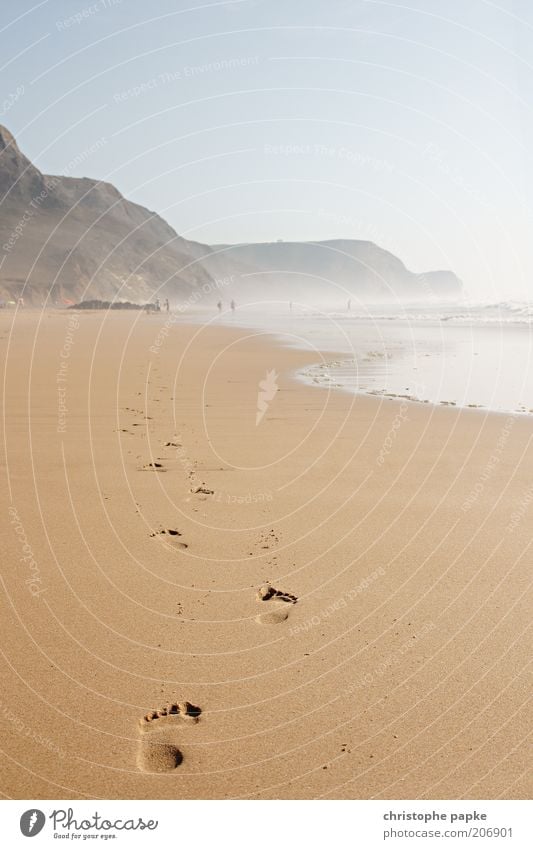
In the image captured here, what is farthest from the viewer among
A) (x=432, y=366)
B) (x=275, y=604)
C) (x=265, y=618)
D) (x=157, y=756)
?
(x=432, y=366)

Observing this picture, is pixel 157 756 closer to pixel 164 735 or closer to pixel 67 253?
pixel 164 735

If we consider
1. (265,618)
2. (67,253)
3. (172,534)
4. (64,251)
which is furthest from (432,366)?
(64,251)

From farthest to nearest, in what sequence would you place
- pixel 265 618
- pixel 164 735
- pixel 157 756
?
pixel 265 618
pixel 164 735
pixel 157 756

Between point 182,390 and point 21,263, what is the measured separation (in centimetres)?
11801

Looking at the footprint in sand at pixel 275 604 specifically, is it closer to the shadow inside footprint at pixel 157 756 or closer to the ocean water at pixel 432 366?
the shadow inside footprint at pixel 157 756

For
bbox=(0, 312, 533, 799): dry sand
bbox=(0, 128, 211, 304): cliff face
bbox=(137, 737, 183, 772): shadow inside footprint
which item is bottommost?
bbox=(137, 737, 183, 772): shadow inside footprint

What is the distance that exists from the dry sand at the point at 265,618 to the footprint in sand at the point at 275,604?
0.01 m

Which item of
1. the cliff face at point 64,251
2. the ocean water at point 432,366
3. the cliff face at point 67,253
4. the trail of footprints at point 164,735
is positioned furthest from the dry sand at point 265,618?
the cliff face at point 64,251

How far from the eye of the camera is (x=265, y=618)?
4531 millimetres

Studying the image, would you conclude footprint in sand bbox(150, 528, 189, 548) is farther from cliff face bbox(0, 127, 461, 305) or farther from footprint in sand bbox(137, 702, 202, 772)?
cliff face bbox(0, 127, 461, 305)

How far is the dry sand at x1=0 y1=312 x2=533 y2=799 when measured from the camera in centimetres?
324

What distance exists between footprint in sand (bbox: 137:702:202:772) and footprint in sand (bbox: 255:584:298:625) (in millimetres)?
975

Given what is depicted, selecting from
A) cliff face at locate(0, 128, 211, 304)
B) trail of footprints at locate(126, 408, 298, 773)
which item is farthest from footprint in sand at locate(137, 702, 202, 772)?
cliff face at locate(0, 128, 211, 304)

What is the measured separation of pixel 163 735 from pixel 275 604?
4.81 feet
